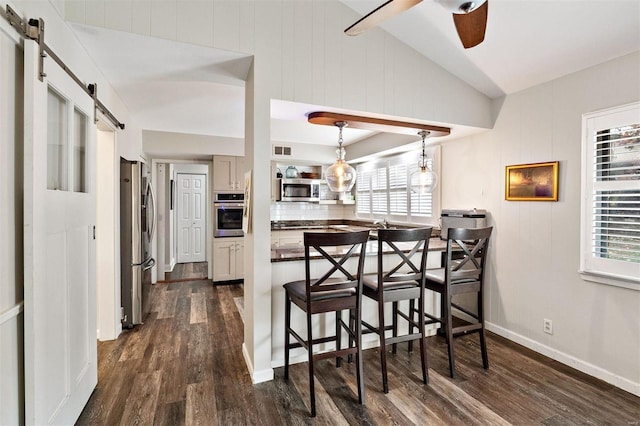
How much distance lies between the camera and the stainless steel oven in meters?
5.27

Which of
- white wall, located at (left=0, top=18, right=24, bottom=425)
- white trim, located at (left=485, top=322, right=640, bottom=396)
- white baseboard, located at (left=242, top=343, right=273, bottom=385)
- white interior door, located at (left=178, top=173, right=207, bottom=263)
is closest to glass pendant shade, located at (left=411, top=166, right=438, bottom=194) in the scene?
white trim, located at (left=485, top=322, right=640, bottom=396)

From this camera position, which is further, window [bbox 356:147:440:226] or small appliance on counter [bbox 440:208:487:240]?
window [bbox 356:147:440:226]

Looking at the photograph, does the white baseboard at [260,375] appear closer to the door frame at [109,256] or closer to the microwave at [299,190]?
the door frame at [109,256]

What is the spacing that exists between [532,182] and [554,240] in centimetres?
54

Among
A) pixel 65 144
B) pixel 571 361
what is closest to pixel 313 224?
pixel 571 361

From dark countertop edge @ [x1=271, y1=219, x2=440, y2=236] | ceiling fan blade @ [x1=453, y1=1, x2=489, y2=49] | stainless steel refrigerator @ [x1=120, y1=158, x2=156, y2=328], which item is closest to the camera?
ceiling fan blade @ [x1=453, y1=1, x2=489, y2=49]

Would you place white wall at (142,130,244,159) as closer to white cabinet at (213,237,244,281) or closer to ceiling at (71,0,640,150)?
ceiling at (71,0,640,150)

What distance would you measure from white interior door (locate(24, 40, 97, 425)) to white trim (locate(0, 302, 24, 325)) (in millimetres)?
42

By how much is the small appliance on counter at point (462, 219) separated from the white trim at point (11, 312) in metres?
3.46

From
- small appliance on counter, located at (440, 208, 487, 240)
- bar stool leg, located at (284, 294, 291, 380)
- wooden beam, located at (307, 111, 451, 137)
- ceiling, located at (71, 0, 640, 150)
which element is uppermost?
ceiling, located at (71, 0, 640, 150)

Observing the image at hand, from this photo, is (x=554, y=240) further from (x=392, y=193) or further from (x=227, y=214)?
(x=227, y=214)

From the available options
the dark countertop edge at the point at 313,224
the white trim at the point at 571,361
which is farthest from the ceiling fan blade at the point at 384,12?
the dark countertop edge at the point at 313,224

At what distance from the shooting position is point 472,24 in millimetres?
1761

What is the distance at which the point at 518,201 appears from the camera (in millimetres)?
3105
